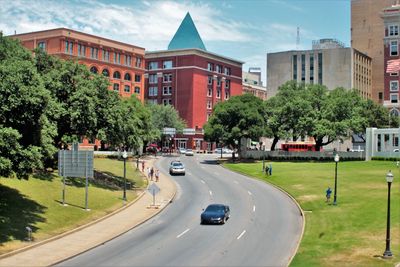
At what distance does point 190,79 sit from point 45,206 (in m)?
101

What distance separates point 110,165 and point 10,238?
42084mm

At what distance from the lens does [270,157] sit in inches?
3873

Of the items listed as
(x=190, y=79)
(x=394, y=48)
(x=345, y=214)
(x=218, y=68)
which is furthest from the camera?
(x=218, y=68)

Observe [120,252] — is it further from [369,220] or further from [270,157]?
[270,157]

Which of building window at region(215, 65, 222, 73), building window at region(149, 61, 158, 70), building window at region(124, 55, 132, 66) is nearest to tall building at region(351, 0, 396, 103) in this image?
building window at region(215, 65, 222, 73)

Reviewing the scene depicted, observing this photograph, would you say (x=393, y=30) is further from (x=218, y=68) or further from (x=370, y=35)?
(x=370, y=35)

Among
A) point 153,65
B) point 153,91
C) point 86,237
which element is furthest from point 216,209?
point 153,65

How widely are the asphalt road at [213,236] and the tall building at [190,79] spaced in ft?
265

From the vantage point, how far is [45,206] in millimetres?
39719

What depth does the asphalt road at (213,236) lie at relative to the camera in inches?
1120

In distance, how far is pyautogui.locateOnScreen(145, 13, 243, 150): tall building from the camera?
452 feet

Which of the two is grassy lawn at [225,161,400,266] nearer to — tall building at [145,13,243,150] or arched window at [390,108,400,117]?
arched window at [390,108,400,117]

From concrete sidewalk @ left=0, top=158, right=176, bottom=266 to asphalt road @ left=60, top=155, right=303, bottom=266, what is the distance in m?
0.76

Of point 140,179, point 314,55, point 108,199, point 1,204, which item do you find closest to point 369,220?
point 108,199
